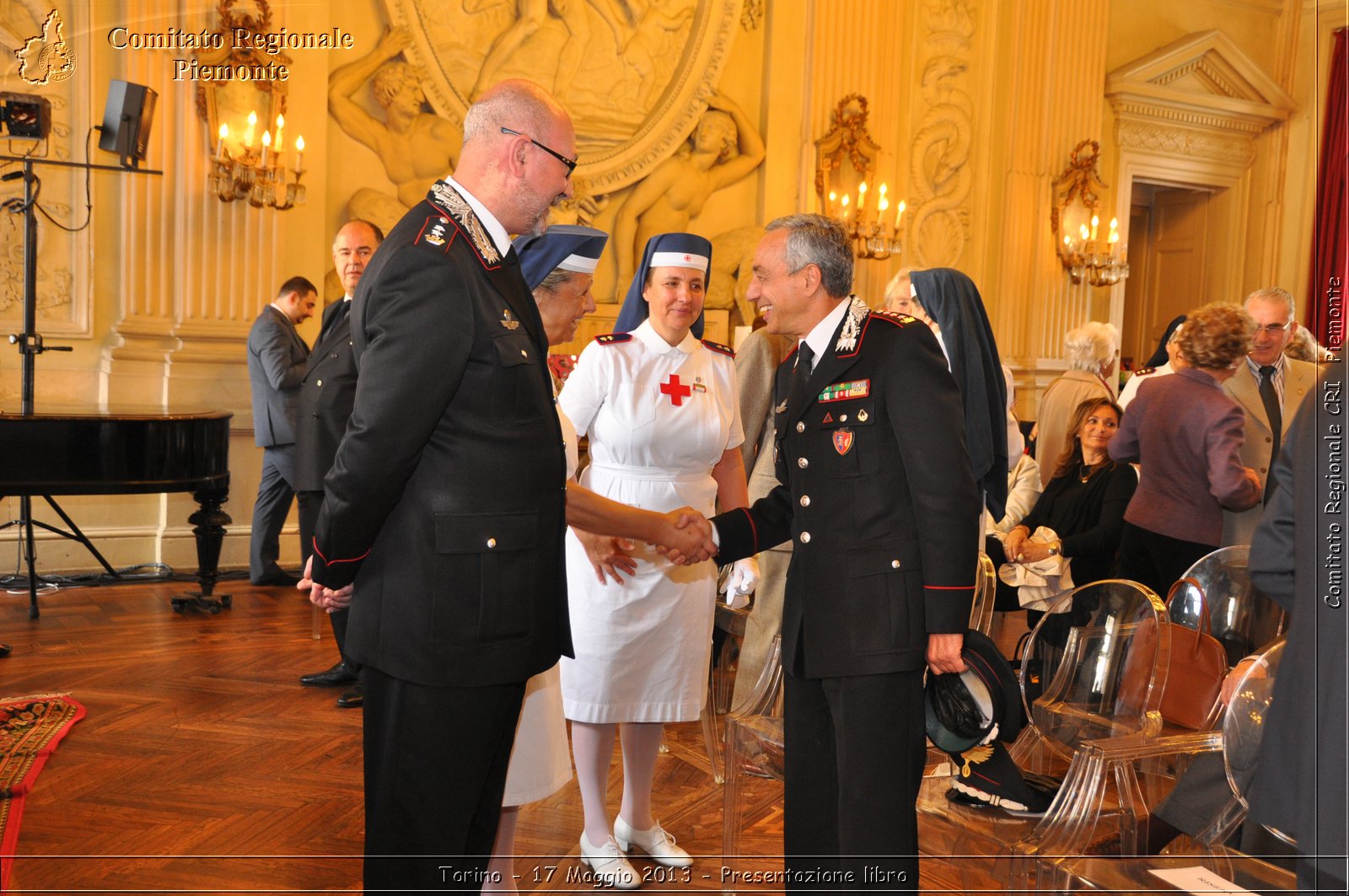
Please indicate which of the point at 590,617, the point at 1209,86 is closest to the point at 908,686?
the point at 590,617

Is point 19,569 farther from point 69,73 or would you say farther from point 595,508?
point 595,508

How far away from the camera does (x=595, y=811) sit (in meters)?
2.96

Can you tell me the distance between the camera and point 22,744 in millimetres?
3625

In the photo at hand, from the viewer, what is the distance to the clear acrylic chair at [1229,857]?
6.23 ft

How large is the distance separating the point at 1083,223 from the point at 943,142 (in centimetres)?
153

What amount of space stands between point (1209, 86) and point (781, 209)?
5161 mm

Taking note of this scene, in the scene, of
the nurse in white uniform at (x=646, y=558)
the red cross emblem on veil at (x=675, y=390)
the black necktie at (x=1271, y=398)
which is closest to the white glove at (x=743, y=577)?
the nurse in white uniform at (x=646, y=558)

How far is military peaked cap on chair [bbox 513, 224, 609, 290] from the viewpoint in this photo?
2.54m

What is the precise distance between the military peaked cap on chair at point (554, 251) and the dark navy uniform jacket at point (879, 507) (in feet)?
2.14

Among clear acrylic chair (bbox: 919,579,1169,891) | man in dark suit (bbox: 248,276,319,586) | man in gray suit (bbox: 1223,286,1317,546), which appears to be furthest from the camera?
man in dark suit (bbox: 248,276,319,586)

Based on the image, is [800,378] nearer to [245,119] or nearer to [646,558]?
[646,558]

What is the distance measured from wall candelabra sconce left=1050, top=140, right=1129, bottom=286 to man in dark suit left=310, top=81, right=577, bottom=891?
8.55 m

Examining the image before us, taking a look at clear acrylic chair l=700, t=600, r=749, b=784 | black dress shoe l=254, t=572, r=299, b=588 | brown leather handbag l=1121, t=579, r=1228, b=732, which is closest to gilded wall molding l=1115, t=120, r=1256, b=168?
clear acrylic chair l=700, t=600, r=749, b=784

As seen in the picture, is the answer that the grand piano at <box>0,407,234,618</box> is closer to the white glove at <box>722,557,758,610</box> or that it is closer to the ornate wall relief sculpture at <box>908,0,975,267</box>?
the white glove at <box>722,557,758,610</box>
